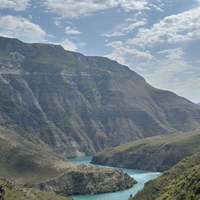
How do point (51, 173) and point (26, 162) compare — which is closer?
point (51, 173)

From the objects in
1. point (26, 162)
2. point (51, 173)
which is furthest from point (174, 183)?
point (26, 162)

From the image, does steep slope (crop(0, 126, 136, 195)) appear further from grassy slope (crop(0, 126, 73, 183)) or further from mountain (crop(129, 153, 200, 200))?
mountain (crop(129, 153, 200, 200))

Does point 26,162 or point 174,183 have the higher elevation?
point 174,183

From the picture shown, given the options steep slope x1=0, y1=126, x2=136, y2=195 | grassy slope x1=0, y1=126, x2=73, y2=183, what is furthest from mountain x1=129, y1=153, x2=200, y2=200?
grassy slope x1=0, y1=126, x2=73, y2=183

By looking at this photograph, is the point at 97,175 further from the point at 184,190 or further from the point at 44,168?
the point at 184,190

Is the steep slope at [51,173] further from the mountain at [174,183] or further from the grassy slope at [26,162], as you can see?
the mountain at [174,183]

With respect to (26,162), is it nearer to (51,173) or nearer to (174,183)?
(51,173)

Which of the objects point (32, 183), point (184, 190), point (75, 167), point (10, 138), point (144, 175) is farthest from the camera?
point (144, 175)

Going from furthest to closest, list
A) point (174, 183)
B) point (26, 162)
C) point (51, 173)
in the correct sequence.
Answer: point (26, 162), point (51, 173), point (174, 183)

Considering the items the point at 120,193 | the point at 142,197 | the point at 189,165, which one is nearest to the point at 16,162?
the point at 120,193
